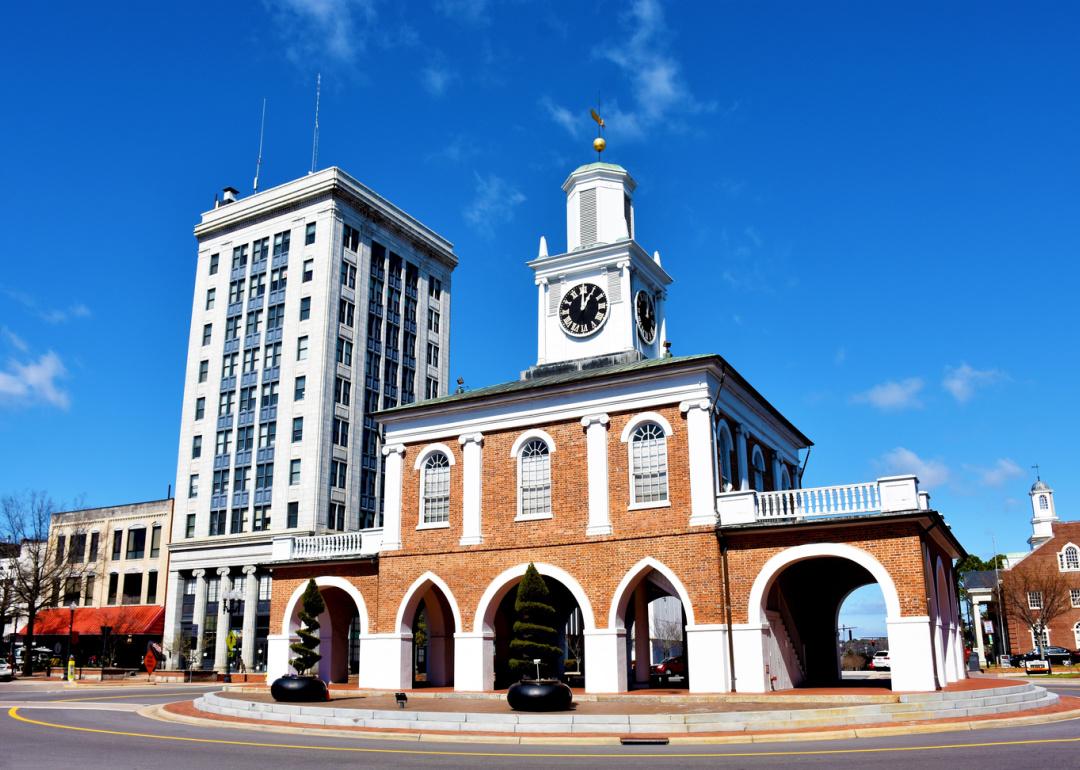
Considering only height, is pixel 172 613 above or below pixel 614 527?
below

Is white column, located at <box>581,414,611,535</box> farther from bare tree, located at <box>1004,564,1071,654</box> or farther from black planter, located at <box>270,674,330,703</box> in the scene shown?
bare tree, located at <box>1004,564,1071,654</box>

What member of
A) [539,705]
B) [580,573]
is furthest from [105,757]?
[580,573]

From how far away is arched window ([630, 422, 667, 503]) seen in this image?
97.8 feet

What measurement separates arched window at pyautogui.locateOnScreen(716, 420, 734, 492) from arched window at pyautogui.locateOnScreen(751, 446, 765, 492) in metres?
2.91

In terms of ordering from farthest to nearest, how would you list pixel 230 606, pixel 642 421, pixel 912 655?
pixel 230 606 → pixel 642 421 → pixel 912 655

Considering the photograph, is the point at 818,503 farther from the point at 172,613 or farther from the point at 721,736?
the point at 172,613

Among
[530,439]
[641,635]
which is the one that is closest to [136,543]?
[530,439]

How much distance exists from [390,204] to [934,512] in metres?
57.9

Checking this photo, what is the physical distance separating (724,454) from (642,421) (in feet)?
10.4

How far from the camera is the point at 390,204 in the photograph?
75.8m

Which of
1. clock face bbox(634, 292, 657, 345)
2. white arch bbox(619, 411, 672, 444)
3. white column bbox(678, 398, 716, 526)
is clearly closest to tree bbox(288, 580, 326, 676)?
white arch bbox(619, 411, 672, 444)

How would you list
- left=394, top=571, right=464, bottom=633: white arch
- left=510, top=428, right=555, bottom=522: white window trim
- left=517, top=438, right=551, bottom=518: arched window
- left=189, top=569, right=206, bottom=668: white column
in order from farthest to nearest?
left=189, top=569, right=206, bottom=668: white column → left=394, top=571, right=464, bottom=633: white arch → left=517, top=438, right=551, bottom=518: arched window → left=510, top=428, right=555, bottom=522: white window trim

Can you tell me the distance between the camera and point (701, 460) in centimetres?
2897

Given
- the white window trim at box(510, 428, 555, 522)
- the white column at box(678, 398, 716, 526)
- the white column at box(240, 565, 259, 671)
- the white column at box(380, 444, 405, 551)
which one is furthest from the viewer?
the white column at box(240, 565, 259, 671)
